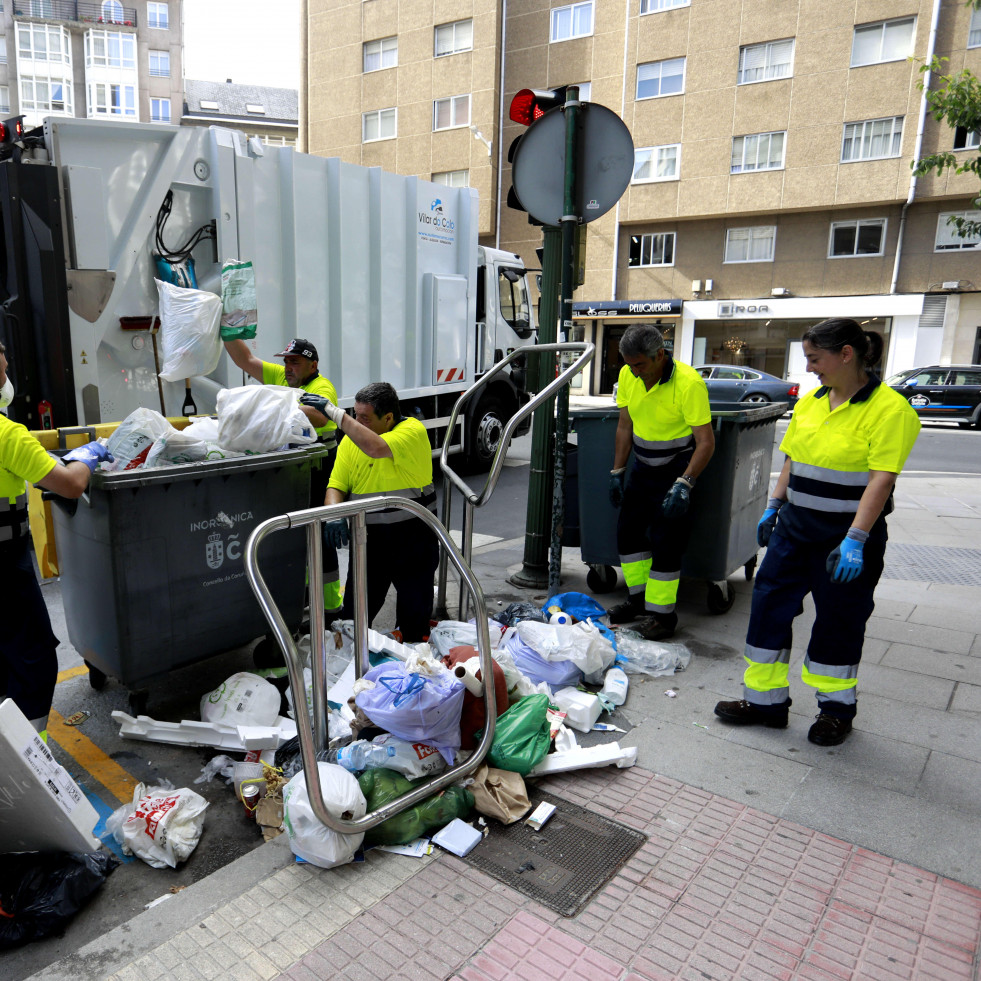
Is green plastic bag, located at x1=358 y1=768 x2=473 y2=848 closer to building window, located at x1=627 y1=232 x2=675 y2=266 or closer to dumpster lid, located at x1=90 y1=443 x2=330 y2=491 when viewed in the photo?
dumpster lid, located at x1=90 y1=443 x2=330 y2=491

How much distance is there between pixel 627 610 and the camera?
4551mm

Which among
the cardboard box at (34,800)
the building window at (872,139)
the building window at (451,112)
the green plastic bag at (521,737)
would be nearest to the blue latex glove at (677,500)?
the green plastic bag at (521,737)

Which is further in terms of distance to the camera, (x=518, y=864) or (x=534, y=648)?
(x=534, y=648)

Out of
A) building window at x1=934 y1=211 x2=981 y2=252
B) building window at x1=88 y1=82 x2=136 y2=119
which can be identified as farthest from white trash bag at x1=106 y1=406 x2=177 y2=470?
building window at x1=88 y1=82 x2=136 y2=119

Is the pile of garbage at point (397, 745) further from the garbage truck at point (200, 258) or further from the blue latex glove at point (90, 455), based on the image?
the garbage truck at point (200, 258)

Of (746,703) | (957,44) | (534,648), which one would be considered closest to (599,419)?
(534,648)

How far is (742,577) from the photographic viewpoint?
5.61 m

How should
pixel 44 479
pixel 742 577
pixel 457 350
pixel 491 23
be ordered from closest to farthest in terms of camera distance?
pixel 44 479 → pixel 742 577 → pixel 457 350 → pixel 491 23

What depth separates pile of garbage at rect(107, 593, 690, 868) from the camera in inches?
98.3

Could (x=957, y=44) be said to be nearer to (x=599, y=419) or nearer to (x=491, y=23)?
(x=491, y=23)

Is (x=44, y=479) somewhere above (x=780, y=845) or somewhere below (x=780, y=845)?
above

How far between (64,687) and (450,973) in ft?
8.86

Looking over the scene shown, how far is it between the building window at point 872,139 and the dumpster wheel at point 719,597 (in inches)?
867

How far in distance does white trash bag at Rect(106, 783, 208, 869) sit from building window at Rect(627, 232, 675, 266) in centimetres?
2561
